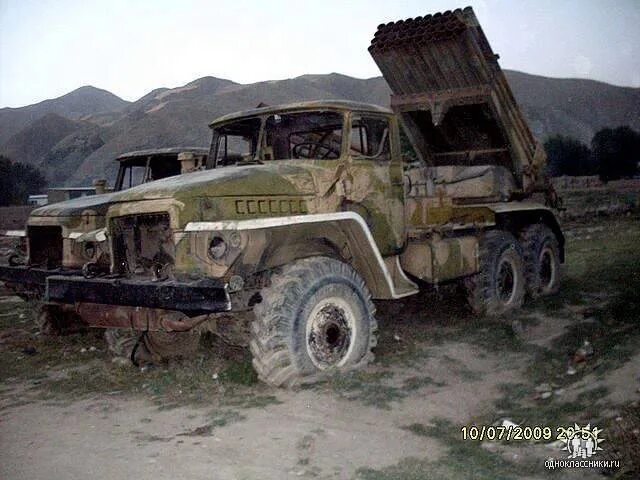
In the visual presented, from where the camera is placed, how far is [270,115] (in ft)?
19.7

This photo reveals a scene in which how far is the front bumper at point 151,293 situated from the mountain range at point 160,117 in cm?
3855

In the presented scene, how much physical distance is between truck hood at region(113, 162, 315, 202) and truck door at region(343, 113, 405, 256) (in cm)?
56

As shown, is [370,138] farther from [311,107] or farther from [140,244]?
[140,244]

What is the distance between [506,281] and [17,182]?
36171 mm

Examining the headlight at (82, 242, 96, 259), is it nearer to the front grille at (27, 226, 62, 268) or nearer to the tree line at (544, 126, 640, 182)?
the front grille at (27, 226, 62, 268)

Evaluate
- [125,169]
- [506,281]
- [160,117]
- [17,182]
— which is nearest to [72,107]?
[160,117]

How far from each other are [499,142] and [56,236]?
563 cm

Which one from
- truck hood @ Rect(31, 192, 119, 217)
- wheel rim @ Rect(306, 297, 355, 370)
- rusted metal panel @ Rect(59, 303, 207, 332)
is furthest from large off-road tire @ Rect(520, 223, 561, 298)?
truck hood @ Rect(31, 192, 119, 217)

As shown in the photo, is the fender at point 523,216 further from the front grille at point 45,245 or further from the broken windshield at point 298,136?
the front grille at point 45,245

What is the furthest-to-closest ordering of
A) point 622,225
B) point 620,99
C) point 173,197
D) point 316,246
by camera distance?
point 620,99, point 622,225, point 316,246, point 173,197

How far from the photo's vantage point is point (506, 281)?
8078 mm

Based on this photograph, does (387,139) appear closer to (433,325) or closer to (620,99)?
(433,325)

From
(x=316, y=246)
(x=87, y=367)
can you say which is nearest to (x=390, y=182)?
(x=316, y=246)

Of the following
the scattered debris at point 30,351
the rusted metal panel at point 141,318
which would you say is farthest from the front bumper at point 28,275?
the rusted metal panel at point 141,318
